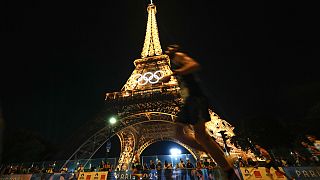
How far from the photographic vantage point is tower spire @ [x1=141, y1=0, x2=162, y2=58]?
28.3m

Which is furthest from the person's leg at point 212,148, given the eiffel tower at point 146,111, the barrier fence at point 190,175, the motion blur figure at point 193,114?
the eiffel tower at point 146,111

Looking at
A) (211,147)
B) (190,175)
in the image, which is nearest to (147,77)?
(190,175)

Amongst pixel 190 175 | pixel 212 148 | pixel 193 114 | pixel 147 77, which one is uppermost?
pixel 147 77

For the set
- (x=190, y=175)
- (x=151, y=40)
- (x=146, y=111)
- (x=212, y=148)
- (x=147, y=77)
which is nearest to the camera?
(x=212, y=148)

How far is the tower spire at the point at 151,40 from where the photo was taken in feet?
92.7

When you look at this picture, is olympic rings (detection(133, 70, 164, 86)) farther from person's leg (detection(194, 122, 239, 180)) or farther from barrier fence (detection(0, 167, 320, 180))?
person's leg (detection(194, 122, 239, 180))

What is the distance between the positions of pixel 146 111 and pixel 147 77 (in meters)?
6.56

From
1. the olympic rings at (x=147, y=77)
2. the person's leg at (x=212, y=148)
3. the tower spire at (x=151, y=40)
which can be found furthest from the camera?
the tower spire at (x=151, y=40)

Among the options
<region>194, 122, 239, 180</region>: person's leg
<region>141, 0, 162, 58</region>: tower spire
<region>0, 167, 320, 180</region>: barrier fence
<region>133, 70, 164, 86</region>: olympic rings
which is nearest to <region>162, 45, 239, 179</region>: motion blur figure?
<region>194, 122, 239, 180</region>: person's leg

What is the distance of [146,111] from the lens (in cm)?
1811

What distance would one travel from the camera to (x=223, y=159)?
2730 mm

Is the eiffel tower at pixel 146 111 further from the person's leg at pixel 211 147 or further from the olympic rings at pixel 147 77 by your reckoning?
the person's leg at pixel 211 147

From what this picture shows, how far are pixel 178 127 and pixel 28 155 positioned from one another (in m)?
23.2

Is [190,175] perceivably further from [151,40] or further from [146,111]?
[151,40]
